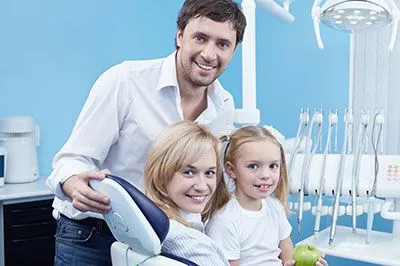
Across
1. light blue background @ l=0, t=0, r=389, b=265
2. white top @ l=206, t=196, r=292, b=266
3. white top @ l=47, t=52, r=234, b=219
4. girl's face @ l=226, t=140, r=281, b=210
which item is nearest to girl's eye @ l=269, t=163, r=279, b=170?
girl's face @ l=226, t=140, r=281, b=210

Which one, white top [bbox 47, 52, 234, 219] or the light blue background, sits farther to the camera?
the light blue background

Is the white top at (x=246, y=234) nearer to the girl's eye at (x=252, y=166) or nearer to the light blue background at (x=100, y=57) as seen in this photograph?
the girl's eye at (x=252, y=166)

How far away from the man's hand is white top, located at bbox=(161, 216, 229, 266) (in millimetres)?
168

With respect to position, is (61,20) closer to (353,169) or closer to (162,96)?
(162,96)

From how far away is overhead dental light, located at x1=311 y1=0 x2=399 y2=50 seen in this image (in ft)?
4.85

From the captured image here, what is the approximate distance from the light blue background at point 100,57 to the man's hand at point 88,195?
5.66 ft

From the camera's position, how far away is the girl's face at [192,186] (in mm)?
1222

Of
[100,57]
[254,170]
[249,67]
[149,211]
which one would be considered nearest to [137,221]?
[149,211]

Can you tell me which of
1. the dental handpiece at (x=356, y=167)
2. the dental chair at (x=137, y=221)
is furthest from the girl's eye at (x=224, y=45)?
the dental handpiece at (x=356, y=167)

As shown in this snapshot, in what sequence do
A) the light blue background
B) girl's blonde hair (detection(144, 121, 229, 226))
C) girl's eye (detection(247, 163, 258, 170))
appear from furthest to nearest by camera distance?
1. the light blue background
2. girl's eye (detection(247, 163, 258, 170))
3. girl's blonde hair (detection(144, 121, 229, 226))

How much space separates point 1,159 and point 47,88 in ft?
1.71

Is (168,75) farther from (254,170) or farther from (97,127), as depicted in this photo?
(254,170)

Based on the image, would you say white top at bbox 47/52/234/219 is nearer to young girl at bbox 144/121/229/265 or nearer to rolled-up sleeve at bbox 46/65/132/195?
rolled-up sleeve at bbox 46/65/132/195

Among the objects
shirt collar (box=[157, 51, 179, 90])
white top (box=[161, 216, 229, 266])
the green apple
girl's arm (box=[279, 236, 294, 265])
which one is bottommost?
girl's arm (box=[279, 236, 294, 265])
